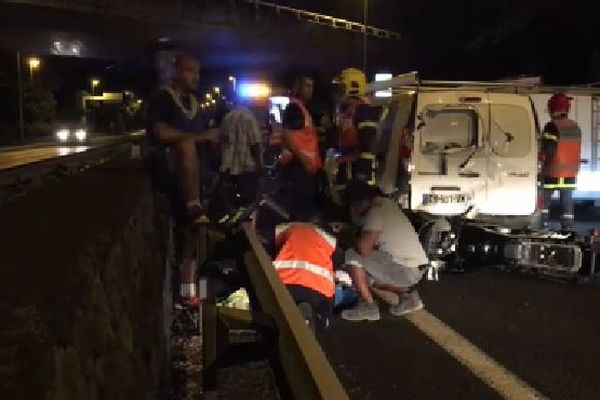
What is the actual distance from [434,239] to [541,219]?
157cm

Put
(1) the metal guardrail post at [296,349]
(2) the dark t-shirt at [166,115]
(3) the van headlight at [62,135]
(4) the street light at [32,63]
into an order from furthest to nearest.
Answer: (4) the street light at [32,63], (3) the van headlight at [62,135], (2) the dark t-shirt at [166,115], (1) the metal guardrail post at [296,349]

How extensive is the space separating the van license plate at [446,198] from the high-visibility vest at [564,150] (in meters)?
1.11

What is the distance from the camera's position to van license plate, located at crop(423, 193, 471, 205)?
9180 millimetres

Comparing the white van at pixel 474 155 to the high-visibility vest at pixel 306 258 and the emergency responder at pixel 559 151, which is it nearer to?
the emergency responder at pixel 559 151

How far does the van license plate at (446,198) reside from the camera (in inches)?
361

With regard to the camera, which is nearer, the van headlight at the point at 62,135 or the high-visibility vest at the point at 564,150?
the high-visibility vest at the point at 564,150

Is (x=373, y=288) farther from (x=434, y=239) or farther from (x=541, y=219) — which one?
(x=541, y=219)

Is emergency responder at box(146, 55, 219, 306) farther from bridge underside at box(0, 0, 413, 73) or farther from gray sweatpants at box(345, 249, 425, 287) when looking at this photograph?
bridge underside at box(0, 0, 413, 73)

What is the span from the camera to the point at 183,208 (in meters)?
6.29

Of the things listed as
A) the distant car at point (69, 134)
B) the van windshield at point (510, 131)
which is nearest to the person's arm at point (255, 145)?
the van windshield at point (510, 131)

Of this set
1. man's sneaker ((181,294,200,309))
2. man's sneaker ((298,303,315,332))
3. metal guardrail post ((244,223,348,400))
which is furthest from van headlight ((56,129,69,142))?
metal guardrail post ((244,223,348,400))

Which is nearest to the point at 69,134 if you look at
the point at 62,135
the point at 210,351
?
the point at 62,135

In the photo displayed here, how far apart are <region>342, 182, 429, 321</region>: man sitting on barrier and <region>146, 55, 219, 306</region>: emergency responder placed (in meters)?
1.43

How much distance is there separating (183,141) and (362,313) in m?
2.15
